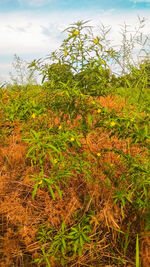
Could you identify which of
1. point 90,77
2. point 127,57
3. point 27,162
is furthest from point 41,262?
point 127,57

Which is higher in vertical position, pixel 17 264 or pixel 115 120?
pixel 115 120

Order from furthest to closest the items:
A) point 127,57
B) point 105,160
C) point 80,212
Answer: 1. point 127,57
2. point 105,160
3. point 80,212

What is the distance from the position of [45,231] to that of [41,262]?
0.20 m

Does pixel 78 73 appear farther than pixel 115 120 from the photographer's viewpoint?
Yes

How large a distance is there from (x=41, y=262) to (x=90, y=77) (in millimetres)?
1443

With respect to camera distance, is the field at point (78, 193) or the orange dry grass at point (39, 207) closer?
the field at point (78, 193)

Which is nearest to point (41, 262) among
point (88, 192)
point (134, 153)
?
point (88, 192)

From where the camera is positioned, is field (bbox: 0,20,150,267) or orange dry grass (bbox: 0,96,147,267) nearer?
field (bbox: 0,20,150,267)

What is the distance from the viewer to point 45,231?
5.33ft

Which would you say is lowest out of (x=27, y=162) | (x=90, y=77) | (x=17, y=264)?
(x=17, y=264)

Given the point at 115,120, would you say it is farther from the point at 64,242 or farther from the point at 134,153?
the point at 64,242

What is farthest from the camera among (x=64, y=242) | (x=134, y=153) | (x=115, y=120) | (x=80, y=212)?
(x=134, y=153)

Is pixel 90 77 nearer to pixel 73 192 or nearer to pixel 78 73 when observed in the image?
pixel 78 73

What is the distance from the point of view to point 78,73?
187cm
